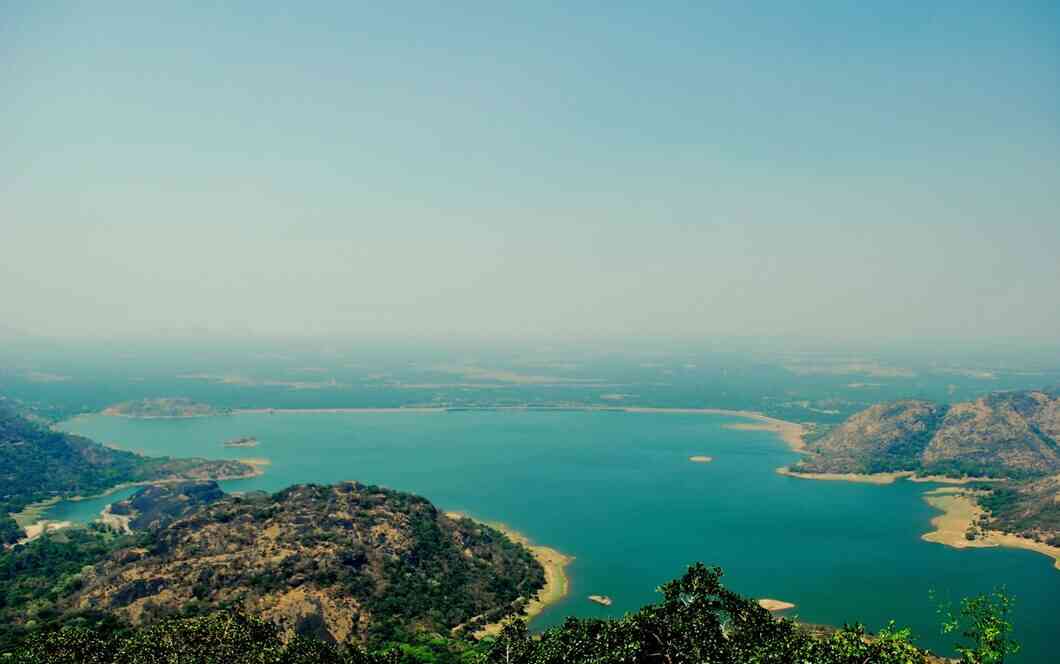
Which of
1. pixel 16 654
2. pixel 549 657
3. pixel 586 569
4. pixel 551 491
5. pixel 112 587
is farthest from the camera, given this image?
pixel 551 491

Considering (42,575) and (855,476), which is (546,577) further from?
(855,476)

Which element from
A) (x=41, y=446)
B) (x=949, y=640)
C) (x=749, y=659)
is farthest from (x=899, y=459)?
(x=41, y=446)

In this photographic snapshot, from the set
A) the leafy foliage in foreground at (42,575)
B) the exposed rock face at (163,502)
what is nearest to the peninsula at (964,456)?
the leafy foliage in foreground at (42,575)

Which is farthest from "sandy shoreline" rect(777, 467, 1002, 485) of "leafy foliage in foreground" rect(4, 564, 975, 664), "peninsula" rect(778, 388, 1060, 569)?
"leafy foliage in foreground" rect(4, 564, 975, 664)

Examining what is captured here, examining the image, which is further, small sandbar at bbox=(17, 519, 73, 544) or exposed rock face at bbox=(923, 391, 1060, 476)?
exposed rock face at bbox=(923, 391, 1060, 476)

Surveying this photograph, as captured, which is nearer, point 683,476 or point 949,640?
point 949,640

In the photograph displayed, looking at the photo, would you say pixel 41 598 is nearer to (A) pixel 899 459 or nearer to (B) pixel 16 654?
(B) pixel 16 654

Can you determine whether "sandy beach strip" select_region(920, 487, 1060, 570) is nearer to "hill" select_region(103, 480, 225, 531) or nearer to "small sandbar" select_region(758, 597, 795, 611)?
"small sandbar" select_region(758, 597, 795, 611)
